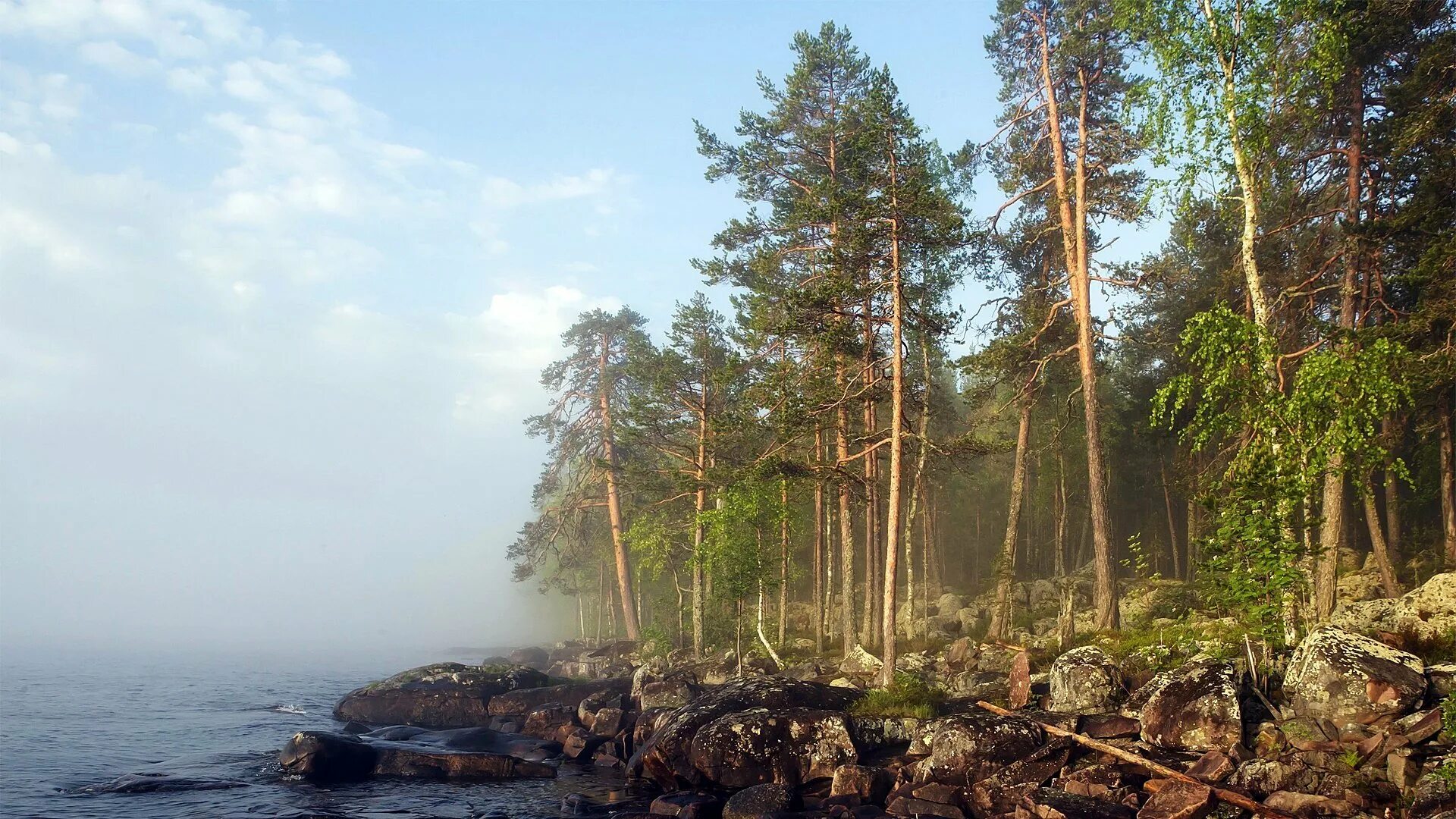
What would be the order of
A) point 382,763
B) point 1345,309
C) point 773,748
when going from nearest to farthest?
point 773,748
point 382,763
point 1345,309

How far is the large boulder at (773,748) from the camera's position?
17.9m

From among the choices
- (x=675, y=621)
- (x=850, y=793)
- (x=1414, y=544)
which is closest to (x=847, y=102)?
(x=850, y=793)

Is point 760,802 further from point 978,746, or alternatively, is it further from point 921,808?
point 978,746

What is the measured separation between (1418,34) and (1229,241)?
42.5ft

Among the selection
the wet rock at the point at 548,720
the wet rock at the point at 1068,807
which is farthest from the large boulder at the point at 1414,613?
the wet rock at the point at 548,720

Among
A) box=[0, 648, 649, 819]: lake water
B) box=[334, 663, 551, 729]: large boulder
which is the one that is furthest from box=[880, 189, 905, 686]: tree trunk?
box=[334, 663, 551, 729]: large boulder

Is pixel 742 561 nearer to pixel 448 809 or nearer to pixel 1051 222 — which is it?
pixel 448 809

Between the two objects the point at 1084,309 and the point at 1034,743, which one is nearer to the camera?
the point at 1034,743

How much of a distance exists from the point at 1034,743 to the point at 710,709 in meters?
7.93

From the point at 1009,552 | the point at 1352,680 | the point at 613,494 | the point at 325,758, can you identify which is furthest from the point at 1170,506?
the point at 325,758

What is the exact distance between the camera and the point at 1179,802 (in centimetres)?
1280

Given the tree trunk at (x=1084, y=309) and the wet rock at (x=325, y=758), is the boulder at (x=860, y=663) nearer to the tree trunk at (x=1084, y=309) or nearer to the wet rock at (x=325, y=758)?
the tree trunk at (x=1084, y=309)

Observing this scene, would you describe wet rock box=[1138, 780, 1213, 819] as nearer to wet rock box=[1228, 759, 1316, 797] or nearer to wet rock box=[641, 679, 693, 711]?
wet rock box=[1228, 759, 1316, 797]

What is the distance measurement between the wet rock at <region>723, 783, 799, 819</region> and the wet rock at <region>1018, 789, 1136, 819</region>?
4544 mm
